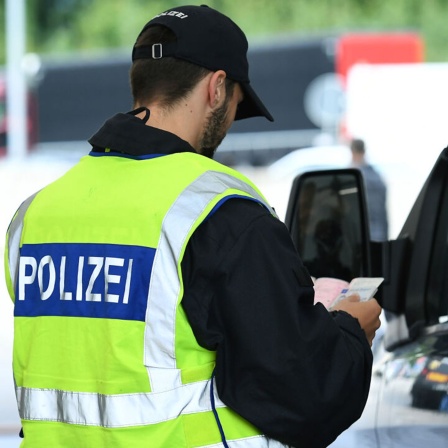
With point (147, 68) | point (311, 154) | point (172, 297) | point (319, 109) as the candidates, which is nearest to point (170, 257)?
point (172, 297)

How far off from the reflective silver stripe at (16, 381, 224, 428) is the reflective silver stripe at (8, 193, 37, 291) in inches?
12.4

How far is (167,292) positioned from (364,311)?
1.41ft

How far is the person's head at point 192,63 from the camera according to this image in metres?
2.19

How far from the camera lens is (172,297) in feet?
6.57

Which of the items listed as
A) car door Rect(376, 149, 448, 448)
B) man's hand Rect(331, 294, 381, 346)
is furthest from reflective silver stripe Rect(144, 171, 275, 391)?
car door Rect(376, 149, 448, 448)

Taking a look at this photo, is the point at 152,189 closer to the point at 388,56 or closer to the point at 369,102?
the point at 369,102

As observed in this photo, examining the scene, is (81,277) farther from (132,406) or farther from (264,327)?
(264,327)

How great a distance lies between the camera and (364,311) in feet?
7.28

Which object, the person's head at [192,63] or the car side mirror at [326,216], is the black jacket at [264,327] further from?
the car side mirror at [326,216]

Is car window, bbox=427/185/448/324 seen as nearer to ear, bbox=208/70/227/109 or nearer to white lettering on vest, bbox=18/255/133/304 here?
ear, bbox=208/70/227/109

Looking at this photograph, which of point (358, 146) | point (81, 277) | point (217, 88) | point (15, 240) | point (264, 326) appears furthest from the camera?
point (358, 146)

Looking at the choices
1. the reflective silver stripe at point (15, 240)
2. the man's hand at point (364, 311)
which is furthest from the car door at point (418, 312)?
the reflective silver stripe at point (15, 240)

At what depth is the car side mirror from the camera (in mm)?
2922

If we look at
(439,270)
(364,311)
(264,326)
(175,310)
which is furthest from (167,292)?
(439,270)
